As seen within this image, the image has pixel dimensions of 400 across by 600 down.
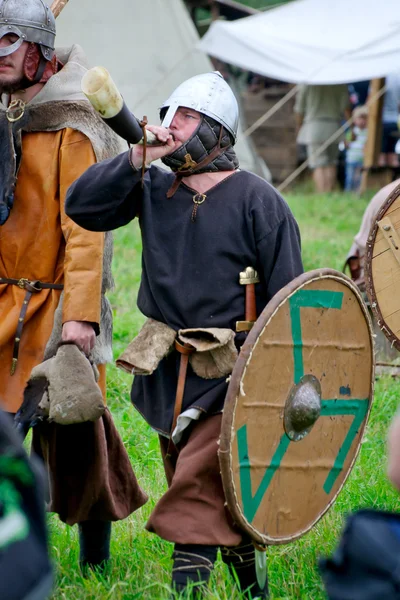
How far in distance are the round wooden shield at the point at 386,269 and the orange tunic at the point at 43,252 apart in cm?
113

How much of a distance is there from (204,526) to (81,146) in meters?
1.34

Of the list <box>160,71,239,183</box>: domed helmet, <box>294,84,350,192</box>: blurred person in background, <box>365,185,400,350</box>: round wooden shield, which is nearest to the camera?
<box>160,71,239,183</box>: domed helmet

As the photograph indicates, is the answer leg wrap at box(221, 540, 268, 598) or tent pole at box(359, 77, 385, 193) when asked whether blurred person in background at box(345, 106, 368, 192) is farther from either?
leg wrap at box(221, 540, 268, 598)

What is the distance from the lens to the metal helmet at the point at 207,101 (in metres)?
3.36

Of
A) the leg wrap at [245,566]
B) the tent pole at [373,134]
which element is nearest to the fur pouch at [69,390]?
the leg wrap at [245,566]

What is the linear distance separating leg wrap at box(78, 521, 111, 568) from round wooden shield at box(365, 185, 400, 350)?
4.27ft

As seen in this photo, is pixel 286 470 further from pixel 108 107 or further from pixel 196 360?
pixel 108 107

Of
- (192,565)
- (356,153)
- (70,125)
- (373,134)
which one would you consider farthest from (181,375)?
(356,153)

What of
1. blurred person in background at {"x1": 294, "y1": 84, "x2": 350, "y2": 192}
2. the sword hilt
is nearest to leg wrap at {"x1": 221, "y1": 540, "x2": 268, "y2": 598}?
the sword hilt

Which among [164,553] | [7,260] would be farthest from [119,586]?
[7,260]

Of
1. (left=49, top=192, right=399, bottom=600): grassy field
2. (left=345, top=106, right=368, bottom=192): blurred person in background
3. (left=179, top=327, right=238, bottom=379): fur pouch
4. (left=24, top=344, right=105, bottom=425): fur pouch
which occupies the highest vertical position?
(left=345, top=106, right=368, bottom=192): blurred person in background

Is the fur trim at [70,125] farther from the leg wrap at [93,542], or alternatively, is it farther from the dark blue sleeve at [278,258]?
the dark blue sleeve at [278,258]

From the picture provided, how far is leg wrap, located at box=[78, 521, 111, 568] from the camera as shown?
379 centimetres

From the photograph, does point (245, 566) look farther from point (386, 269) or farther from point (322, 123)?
point (322, 123)
